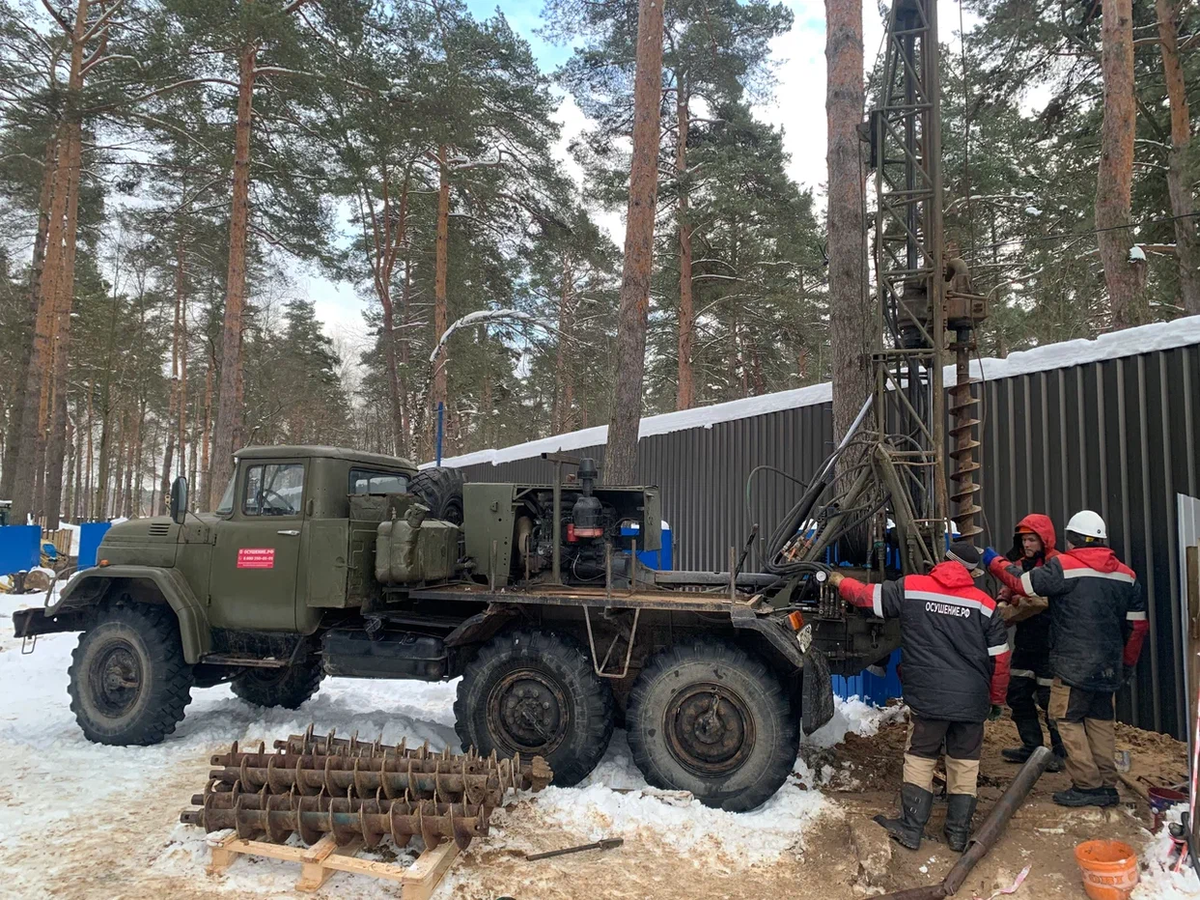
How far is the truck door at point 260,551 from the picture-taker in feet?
17.7

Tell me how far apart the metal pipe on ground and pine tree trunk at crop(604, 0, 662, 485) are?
4.94 m

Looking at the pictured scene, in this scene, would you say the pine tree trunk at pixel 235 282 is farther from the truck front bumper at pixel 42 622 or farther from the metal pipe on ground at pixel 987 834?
the metal pipe on ground at pixel 987 834

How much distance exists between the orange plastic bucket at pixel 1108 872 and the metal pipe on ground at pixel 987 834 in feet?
1.46

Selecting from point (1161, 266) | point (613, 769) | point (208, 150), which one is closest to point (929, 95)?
point (613, 769)

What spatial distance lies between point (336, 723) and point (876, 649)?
167 inches

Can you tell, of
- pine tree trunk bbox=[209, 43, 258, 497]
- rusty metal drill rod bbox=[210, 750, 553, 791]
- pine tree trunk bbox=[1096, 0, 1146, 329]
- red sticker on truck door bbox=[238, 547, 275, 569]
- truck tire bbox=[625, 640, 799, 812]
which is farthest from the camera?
pine tree trunk bbox=[209, 43, 258, 497]

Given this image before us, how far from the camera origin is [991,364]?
265 inches

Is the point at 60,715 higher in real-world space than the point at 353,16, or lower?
lower

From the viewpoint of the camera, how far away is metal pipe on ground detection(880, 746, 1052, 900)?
346 cm

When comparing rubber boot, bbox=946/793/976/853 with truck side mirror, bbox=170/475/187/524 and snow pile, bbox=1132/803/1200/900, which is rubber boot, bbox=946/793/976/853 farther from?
truck side mirror, bbox=170/475/187/524

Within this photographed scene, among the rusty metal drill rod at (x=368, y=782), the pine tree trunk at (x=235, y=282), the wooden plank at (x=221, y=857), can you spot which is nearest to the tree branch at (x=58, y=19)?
the pine tree trunk at (x=235, y=282)

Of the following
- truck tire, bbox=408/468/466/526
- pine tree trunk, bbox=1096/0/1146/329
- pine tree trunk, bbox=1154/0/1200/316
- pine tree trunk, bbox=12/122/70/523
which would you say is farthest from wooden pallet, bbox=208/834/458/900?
pine tree trunk, bbox=12/122/70/523

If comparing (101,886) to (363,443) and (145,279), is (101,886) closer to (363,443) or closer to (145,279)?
(145,279)

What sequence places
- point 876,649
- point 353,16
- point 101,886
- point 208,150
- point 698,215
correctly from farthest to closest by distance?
point 698,215
point 208,150
point 353,16
point 876,649
point 101,886
